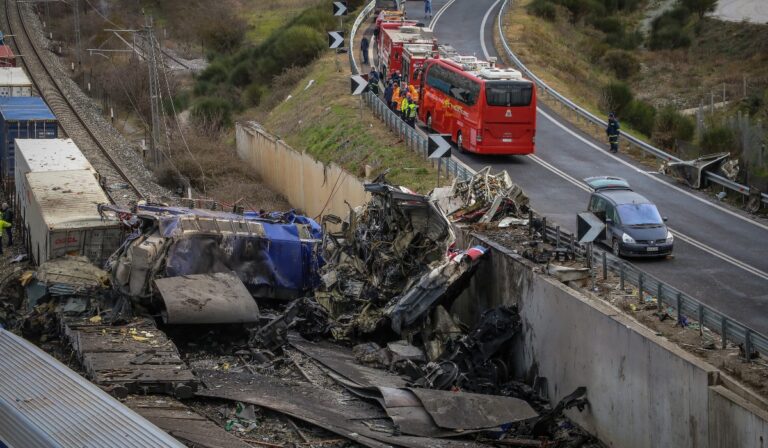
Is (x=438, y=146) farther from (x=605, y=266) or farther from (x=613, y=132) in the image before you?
(x=613, y=132)

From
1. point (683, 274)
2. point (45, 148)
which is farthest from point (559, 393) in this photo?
point (45, 148)

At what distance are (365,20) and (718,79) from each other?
19.4 meters

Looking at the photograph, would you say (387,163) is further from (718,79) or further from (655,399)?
(718,79)

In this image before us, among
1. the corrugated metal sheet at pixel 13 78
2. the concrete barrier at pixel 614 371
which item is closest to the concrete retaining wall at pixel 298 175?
the corrugated metal sheet at pixel 13 78

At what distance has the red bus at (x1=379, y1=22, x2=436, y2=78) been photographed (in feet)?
141

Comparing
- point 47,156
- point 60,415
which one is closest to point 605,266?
point 60,415

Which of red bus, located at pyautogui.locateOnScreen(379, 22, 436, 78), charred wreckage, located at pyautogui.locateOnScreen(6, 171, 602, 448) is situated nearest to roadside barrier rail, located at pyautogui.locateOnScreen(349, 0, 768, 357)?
charred wreckage, located at pyautogui.locateOnScreen(6, 171, 602, 448)

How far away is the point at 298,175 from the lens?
38062 mm

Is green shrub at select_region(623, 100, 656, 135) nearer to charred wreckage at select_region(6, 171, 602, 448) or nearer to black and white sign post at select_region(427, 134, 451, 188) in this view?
black and white sign post at select_region(427, 134, 451, 188)

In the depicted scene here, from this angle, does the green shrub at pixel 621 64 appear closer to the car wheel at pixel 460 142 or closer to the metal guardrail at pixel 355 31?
the metal guardrail at pixel 355 31

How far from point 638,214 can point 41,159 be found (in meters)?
17.7

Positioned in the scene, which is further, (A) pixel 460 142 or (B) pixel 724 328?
(A) pixel 460 142

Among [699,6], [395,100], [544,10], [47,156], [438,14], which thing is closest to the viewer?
[47,156]

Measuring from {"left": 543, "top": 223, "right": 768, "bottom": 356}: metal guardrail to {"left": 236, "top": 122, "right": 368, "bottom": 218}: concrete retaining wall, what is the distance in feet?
34.2
